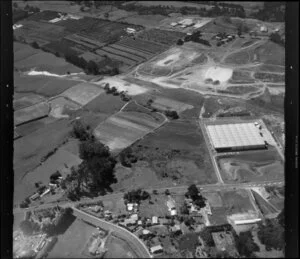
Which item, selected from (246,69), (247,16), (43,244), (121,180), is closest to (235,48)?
(246,69)

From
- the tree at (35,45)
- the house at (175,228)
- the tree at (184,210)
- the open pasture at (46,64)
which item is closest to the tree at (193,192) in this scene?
the tree at (184,210)

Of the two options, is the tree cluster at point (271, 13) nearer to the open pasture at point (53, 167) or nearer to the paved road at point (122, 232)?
the open pasture at point (53, 167)

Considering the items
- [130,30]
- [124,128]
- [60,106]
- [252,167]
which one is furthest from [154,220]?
[130,30]

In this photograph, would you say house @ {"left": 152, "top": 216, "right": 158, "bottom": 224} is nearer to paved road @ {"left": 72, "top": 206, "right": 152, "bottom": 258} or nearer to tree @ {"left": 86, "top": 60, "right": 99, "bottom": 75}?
paved road @ {"left": 72, "top": 206, "right": 152, "bottom": 258}


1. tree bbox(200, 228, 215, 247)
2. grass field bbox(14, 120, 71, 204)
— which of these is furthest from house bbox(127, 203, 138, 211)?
grass field bbox(14, 120, 71, 204)

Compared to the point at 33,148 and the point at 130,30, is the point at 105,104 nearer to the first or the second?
the point at 33,148

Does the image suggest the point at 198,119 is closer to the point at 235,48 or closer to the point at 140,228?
the point at 140,228

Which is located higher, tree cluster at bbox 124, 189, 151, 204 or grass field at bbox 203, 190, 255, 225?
tree cluster at bbox 124, 189, 151, 204
